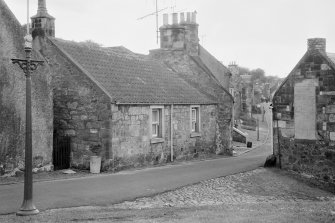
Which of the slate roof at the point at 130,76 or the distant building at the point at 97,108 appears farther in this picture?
the slate roof at the point at 130,76

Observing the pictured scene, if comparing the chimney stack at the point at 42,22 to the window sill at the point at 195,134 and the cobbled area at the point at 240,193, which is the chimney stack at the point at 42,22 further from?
the cobbled area at the point at 240,193

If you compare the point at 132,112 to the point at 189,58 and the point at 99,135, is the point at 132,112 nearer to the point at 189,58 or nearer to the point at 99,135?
the point at 99,135

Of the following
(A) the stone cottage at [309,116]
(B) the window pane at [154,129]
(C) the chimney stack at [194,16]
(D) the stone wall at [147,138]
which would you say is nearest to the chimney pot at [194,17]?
(C) the chimney stack at [194,16]

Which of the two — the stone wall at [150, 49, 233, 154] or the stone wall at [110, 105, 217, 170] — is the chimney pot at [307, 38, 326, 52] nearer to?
the stone wall at [110, 105, 217, 170]

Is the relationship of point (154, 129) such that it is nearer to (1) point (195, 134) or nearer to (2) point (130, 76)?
(2) point (130, 76)

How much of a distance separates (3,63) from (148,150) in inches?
337

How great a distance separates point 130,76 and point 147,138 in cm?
377

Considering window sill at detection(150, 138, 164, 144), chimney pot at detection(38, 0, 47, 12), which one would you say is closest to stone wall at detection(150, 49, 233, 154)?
window sill at detection(150, 138, 164, 144)

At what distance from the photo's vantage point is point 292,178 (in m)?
20.3

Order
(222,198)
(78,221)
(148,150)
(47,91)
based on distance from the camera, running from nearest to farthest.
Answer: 1. (78,221)
2. (222,198)
3. (47,91)
4. (148,150)

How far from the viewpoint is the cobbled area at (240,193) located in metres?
14.3

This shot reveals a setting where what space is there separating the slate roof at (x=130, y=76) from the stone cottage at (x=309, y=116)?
5998 millimetres

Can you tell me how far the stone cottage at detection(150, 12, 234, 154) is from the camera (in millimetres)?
28922

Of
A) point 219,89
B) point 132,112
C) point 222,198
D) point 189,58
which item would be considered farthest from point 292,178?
point 189,58
